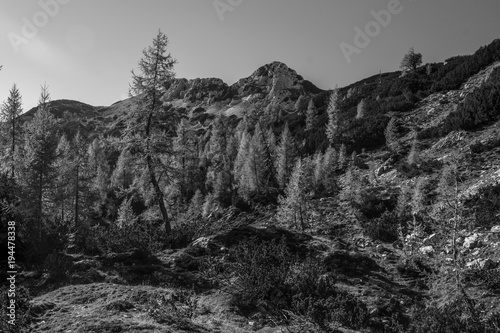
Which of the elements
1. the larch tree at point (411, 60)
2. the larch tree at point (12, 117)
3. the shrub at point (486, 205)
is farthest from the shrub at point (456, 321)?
the larch tree at point (411, 60)

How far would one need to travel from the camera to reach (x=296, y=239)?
14.6 m

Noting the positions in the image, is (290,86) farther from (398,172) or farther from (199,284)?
(199,284)

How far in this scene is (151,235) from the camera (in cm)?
1552

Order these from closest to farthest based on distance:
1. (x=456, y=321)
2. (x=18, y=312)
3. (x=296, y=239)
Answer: (x=18, y=312) → (x=456, y=321) → (x=296, y=239)

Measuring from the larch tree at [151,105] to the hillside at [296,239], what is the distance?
191mm

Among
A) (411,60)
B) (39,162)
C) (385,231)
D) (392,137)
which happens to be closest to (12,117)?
(39,162)

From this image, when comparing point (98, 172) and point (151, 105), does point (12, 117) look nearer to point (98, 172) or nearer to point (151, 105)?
point (151, 105)

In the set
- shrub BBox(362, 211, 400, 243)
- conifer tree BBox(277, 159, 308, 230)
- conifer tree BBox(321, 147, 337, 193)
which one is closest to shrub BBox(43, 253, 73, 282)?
shrub BBox(362, 211, 400, 243)

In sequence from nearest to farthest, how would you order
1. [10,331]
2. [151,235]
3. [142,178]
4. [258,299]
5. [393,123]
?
[10,331] → [258,299] → [151,235] → [142,178] → [393,123]

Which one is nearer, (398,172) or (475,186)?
(475,186)

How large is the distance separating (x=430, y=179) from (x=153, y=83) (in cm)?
2622

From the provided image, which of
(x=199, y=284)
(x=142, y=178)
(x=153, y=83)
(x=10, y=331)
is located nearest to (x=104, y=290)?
(x=199, y=284)

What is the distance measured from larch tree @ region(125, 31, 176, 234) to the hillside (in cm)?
19

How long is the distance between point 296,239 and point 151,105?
10708 millimetres
